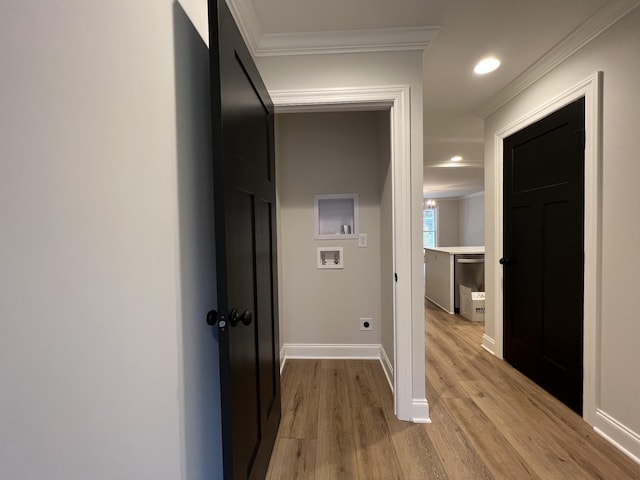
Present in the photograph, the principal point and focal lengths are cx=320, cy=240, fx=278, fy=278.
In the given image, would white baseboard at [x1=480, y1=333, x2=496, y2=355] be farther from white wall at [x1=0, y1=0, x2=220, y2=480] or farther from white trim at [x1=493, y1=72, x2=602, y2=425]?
white wall at [x1=0, y1=0, x2=220, y2=480]

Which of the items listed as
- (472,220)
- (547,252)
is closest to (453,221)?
(472,220)

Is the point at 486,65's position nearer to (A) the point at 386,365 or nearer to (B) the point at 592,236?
(B) the point at 592,236

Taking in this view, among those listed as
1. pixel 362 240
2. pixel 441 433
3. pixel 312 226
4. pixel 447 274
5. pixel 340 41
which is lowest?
pixel 441 433

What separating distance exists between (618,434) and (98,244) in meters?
2.61

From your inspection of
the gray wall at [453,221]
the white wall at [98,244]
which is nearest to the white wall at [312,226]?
the white wall at [98,244]

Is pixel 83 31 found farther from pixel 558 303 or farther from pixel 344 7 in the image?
pixel 558 303

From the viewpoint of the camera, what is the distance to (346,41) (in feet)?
5.70

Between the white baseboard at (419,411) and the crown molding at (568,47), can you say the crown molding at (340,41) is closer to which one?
the crown molding at (568,47)

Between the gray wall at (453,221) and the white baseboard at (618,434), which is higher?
the gray wall at (453,221)

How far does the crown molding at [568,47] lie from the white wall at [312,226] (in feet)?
3.79

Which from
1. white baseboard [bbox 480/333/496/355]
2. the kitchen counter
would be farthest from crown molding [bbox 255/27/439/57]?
the kitchen counter

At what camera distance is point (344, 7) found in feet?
5.00

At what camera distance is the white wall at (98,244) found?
47cm

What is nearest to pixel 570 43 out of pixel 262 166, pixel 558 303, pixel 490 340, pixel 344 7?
pixel 344 7
